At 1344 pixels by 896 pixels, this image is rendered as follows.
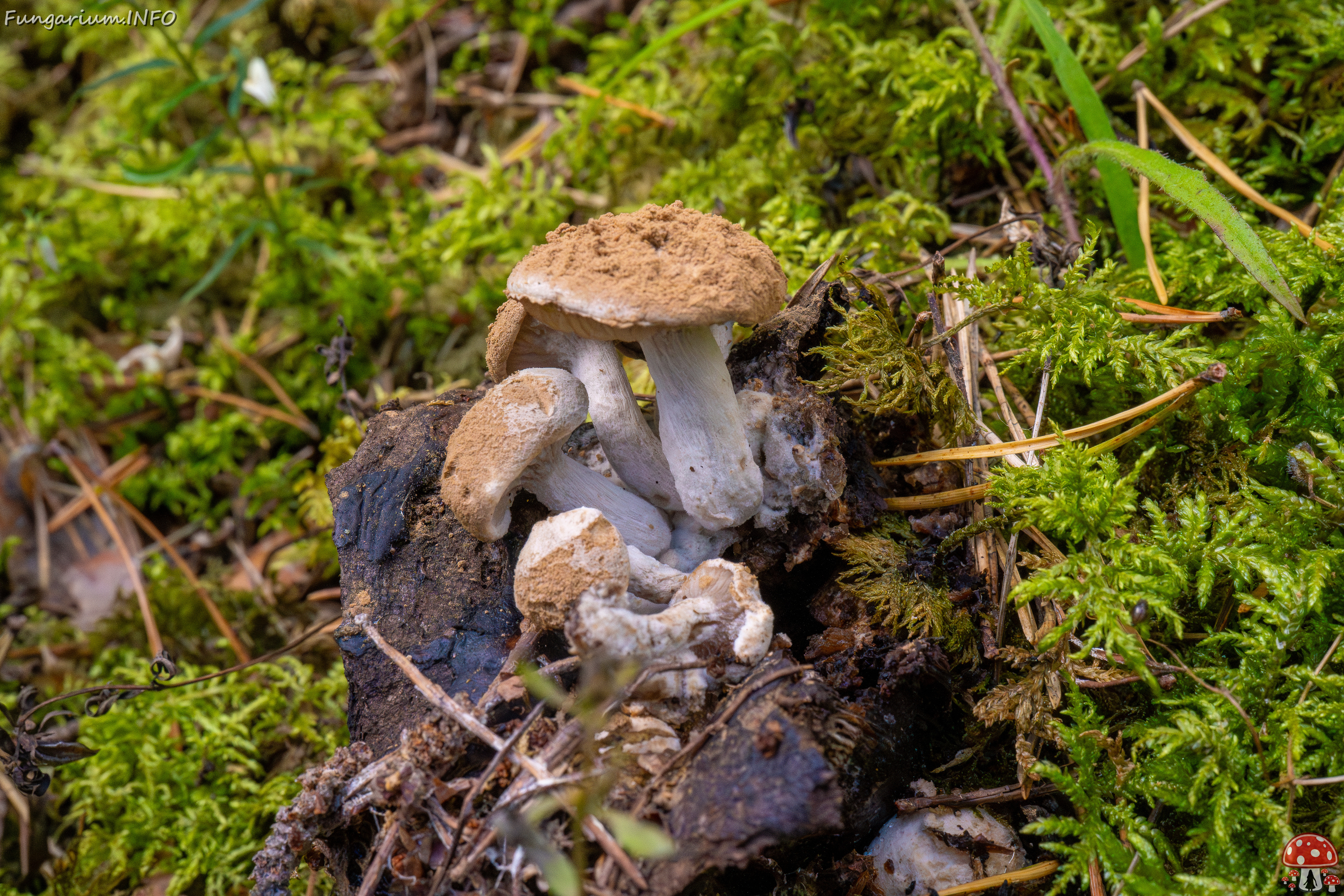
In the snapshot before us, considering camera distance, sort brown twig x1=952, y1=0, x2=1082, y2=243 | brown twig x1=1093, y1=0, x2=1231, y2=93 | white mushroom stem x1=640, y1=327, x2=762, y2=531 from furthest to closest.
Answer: brown twig x1=1093, y1=0, x2=1231, y2=93 → brown twig x1=952, y1=0, x2=1082, y2=243 → white mushroom stem x1=640, y1=327, x2=762, y2=531

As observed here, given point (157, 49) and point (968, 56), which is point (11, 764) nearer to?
point (968, 56)

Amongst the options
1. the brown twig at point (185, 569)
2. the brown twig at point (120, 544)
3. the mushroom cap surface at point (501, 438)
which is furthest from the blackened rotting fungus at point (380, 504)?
the brown twig at point (120, 544)

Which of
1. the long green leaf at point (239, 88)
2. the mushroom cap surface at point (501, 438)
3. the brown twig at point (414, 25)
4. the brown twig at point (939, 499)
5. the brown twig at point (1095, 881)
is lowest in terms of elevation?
the brown twig at point (1095, 881)

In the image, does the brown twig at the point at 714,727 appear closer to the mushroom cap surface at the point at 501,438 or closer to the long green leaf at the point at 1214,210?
the mushroom cap surface at the point at 501,438

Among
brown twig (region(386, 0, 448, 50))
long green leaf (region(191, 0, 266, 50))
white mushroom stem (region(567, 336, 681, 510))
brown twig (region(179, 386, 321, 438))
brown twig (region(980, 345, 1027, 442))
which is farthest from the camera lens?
brown twig (region(386, 0, 448, 50))

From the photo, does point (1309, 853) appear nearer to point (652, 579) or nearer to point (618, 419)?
point (652, 579)

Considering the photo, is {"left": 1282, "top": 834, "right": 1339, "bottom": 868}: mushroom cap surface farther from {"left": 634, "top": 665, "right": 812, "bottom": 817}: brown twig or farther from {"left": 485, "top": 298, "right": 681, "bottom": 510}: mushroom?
{"left": 485, "top": 298, "right": 681, "bottom": 510}: mushroom

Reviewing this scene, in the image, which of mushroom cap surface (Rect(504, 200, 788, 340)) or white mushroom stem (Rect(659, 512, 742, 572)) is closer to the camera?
mushroom cap surface (Rect(504, 200, 788, 340))

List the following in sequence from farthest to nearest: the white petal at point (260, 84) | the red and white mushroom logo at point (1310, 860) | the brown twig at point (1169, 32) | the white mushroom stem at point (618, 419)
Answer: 1. the white petal at point (260, 84)
2. the brown twig at point (1169, 32)
3. the white mushroom stem at point (618, 419)
4. the red and white mushroom logo at point (1310, 860)

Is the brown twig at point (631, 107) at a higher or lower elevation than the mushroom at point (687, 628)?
higher

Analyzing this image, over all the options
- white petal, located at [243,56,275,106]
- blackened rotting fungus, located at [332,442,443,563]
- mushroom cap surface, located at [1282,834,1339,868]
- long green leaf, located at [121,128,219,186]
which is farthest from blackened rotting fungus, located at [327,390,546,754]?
white petal, located at [243,56,275,106]
